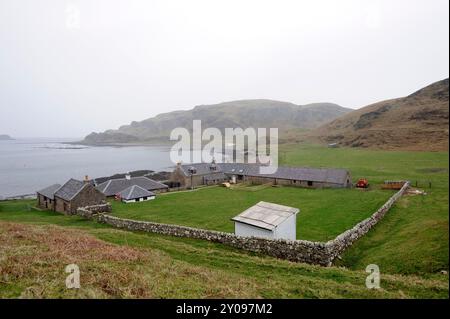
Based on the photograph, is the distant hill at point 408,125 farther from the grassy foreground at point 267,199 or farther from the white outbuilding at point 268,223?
the white outbuilding at point 268,223

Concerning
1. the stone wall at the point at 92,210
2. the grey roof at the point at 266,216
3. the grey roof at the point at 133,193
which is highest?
the grey roof at the point at 266,216

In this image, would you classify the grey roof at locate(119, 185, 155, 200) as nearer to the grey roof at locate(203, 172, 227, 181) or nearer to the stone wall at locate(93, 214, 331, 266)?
the grey roof at locate(203, 172, 227, 181)

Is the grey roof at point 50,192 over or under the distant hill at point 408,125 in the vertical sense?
under

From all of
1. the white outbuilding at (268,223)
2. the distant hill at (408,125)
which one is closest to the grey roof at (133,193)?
the white outbuilding at (268,223)

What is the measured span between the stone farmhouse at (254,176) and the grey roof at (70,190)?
23.4 meters

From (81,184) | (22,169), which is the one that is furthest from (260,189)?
(22,169)

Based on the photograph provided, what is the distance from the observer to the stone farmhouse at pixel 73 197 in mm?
44062

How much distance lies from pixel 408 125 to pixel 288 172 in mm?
91824

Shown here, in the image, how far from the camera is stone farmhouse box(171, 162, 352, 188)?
5497 cm

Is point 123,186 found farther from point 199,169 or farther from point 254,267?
point 254,267

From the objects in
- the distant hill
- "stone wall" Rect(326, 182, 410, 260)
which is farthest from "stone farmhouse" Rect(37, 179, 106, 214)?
the distant hill

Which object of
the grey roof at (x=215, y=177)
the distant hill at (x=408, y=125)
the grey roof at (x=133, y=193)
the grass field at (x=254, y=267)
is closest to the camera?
the grass field at (x=254, y=267)

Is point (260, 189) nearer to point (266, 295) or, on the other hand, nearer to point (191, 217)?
point (191, 217)

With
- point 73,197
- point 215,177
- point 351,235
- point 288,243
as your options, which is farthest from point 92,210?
point 215,177
